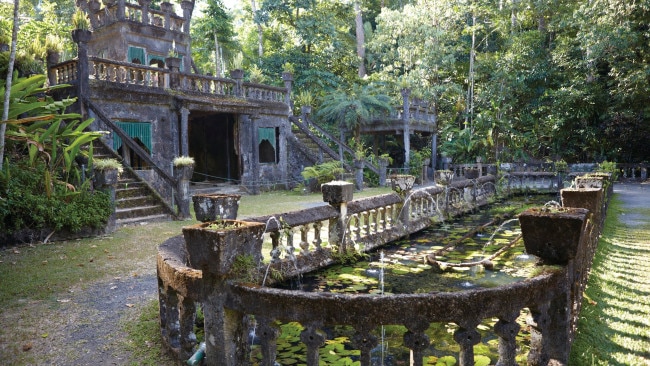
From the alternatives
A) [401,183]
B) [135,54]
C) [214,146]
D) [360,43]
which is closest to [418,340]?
[401,183]

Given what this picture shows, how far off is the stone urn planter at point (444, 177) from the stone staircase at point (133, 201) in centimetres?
709

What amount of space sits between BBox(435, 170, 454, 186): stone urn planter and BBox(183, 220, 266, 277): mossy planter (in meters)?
8.89

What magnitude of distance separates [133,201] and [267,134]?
31.2 feet

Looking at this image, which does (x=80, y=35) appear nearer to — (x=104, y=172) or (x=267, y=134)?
(x=104, y=172)

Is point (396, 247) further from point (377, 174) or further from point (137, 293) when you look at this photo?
point (377, 174)

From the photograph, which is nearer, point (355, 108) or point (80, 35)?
point (80, 35)

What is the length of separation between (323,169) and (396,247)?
31.1 feet

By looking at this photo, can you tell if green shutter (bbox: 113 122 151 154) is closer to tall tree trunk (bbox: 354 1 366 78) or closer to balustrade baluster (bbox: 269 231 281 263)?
balustrade baluster (bbox: 269 231 281 263)

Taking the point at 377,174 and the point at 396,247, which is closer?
the point at 396,247

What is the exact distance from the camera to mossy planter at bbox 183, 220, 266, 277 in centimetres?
278

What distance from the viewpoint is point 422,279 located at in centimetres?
659

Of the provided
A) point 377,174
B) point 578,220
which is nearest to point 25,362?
point 578,220

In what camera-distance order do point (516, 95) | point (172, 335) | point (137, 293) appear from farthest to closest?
1. point (516, 95)
2. point (137, 293)
3. point (172, 335)

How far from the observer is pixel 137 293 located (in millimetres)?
5703
